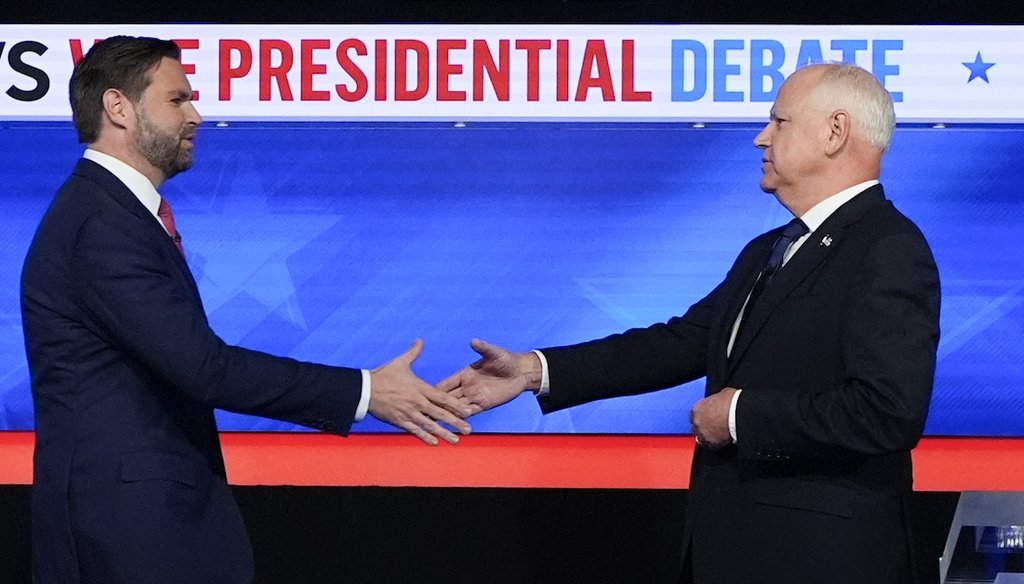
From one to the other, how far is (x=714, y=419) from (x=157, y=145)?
103cm

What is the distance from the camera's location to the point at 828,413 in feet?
6.37

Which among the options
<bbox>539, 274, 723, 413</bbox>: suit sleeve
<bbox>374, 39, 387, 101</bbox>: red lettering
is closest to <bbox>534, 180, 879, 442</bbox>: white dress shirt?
<bbox>539, 274, 723, 413</bbox>: suit sleeve

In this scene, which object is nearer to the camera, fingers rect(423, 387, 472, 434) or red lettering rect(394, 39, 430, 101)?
fingers rect(423, 387, 472, 434)

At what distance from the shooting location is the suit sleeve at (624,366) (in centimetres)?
251

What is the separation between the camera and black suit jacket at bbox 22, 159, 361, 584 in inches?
78.6

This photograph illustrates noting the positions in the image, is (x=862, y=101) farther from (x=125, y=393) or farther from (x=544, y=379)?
(x=125, y=393)

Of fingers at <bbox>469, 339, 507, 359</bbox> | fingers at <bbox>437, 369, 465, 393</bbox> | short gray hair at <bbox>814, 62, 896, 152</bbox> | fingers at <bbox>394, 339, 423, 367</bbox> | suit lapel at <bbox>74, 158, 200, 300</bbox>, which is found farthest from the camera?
fingers at <bbox>437, 369, 465, 393</bbox>

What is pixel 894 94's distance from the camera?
12.6 feet

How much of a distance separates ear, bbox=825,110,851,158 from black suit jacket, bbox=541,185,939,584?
91 mm

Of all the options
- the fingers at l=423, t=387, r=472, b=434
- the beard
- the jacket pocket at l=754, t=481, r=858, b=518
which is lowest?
the jacket pocket at l=754, t=481, r=858, b=518

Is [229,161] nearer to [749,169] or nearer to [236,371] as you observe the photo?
[749,169]

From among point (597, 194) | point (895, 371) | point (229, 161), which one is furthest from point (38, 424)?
point (597, 194)

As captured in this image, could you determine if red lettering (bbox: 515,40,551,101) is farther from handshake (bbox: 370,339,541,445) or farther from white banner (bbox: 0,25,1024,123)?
handshake (bbox: 370,339,541,445)

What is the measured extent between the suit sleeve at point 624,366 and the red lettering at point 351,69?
1598 millimetres
